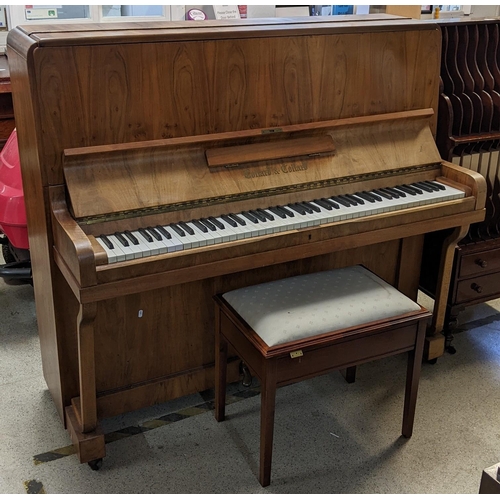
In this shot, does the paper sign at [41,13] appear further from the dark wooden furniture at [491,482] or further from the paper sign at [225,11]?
the dark wooden furniture at [491,482]

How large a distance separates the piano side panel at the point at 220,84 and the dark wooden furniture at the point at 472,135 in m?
0.16

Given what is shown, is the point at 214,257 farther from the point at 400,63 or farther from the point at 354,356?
the point at 400,63

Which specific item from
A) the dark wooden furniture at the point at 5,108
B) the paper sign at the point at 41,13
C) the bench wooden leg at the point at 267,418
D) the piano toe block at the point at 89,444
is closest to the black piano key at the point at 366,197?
the bench wooden leg at the point at 267,418

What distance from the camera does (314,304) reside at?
80.0 inches

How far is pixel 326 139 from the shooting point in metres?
2.28

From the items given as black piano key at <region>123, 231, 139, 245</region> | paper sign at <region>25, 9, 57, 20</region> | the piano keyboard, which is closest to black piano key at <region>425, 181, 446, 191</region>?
the piano keyboard

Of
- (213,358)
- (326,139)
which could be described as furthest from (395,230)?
(213,358)

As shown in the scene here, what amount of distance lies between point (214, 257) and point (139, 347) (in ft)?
1.75

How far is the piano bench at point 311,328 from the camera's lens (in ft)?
6.24

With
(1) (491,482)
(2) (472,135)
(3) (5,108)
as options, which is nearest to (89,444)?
(1) (491,482)

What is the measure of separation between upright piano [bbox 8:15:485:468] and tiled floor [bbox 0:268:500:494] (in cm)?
11

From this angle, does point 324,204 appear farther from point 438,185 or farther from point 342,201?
point 438,185

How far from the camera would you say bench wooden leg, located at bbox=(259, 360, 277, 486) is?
188cm

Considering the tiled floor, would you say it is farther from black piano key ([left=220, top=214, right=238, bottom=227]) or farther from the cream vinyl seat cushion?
black piano key ([left=220, top=214, right=238, bottom=227])
